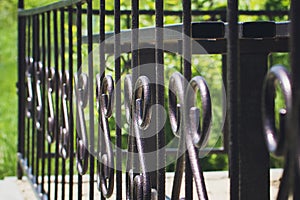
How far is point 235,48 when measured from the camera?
4.07 ft

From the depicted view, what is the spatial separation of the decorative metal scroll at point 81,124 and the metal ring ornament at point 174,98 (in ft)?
2.42

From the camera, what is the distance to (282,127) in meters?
1.03

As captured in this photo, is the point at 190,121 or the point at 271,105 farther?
the point at 190,121

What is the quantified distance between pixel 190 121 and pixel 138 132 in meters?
0.39

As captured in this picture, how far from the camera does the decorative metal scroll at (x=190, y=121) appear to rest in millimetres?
1294

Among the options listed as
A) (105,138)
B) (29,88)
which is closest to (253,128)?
(105,138)

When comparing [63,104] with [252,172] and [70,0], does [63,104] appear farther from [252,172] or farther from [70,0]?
[252,172]

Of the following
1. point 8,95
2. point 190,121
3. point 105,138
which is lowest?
point 8,95

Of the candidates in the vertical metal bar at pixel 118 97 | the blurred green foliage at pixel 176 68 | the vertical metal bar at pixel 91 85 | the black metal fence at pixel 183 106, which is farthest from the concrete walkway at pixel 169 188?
the vertical metal bar at pixel 118 97

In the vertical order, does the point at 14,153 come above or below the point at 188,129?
below

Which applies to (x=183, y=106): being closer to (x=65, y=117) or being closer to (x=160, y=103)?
(x=160, y=103)

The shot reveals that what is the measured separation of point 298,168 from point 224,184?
9.17ft

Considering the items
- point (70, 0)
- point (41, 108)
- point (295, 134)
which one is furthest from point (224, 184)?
point (295, 134)

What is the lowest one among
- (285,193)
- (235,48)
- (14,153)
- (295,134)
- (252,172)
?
(14,153)
